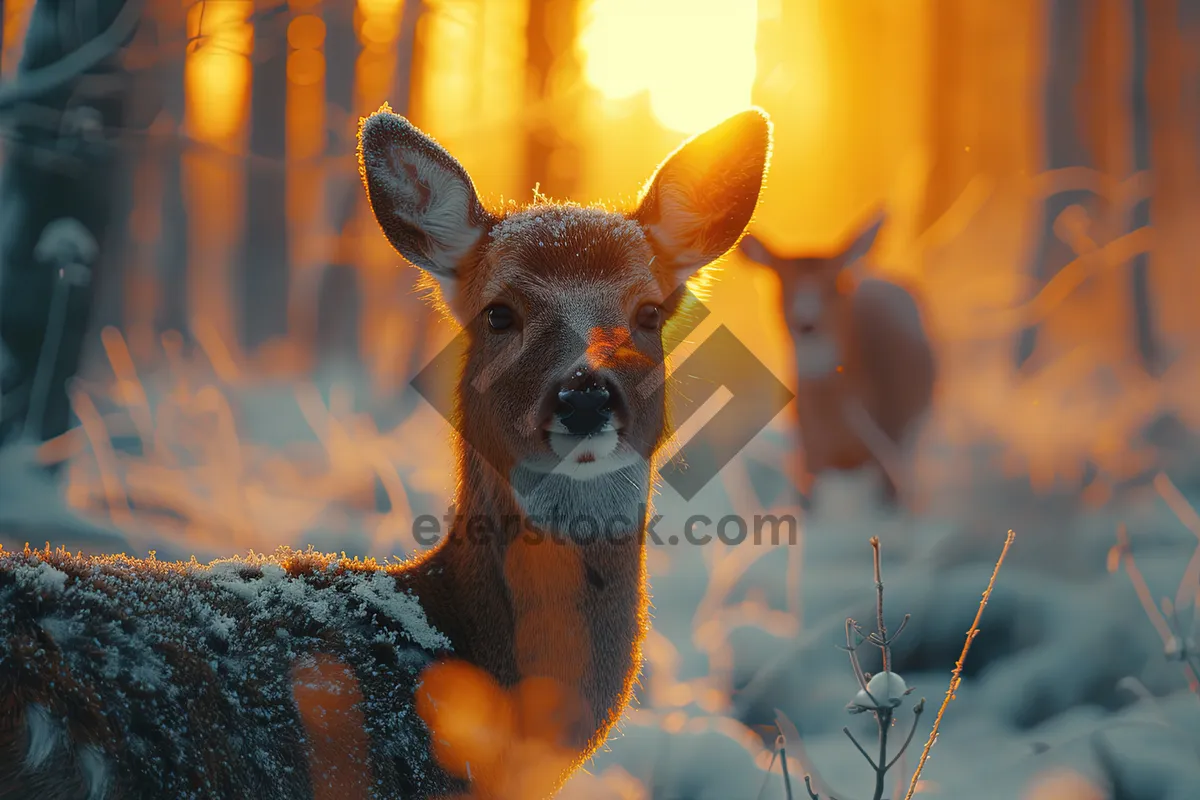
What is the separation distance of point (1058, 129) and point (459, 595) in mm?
9395

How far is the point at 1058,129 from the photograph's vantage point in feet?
33.1

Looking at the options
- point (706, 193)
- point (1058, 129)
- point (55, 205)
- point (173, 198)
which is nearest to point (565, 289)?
point (706, 193)

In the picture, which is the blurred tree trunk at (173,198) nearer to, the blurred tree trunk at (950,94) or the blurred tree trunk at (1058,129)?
the blurred tree trunk at (950,94)

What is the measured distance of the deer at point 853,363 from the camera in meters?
7.55

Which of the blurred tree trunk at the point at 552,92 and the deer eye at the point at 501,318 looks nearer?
the deer eye at the point at 501,318

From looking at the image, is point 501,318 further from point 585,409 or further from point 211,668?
point 211,668

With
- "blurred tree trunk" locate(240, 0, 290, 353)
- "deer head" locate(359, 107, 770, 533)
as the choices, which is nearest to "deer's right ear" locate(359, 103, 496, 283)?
"deer head" locate(359, 107, 770, 533)

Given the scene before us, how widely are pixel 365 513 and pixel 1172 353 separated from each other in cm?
732

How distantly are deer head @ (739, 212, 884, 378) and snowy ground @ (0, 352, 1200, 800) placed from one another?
92cm

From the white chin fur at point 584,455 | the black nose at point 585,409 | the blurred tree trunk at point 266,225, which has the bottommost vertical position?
the blurred tree trunk at point 266,225

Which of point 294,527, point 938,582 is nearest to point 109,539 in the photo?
point 294,527

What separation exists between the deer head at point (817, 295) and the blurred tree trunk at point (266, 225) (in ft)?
18.7

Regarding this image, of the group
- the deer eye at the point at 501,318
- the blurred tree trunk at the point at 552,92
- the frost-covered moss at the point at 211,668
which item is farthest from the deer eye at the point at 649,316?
Answer: the blurred tree trunk at the point at 552,92

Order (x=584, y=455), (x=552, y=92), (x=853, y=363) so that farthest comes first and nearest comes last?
(x=552, y=92) → (x=853, y=363) → (x=584, y=455)
